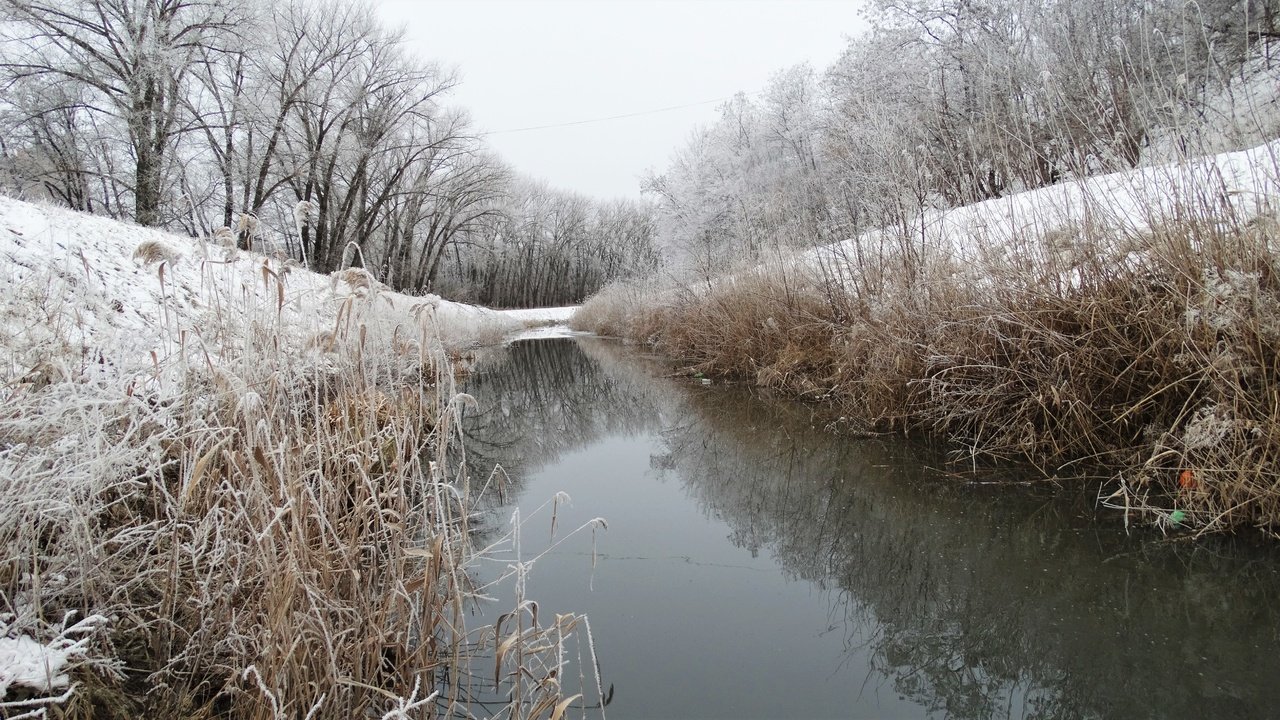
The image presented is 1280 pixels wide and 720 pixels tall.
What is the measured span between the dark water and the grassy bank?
35cm

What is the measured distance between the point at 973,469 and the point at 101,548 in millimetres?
3976

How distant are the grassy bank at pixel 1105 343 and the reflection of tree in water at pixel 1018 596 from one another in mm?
352

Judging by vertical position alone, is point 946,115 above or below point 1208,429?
above

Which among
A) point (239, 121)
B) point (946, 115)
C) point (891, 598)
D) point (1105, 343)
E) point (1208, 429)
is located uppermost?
point (239, 121)

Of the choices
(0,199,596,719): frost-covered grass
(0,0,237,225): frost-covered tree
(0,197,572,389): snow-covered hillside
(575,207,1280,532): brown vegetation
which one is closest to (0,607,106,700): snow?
(0,199,596,719): frost-covered grass

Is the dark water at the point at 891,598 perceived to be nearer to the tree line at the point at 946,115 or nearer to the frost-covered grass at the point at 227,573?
the frost-covered grass at the point at 227,573

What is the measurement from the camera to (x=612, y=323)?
19.7 meters

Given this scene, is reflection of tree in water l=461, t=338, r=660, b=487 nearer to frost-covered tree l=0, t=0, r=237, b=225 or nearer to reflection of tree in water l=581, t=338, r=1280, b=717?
reflection of tree in water l=581, t=338, r=1280, b=717

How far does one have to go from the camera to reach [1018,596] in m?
2.17

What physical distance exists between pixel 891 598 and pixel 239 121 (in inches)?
811

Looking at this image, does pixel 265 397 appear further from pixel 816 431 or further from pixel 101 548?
pixel 816 431

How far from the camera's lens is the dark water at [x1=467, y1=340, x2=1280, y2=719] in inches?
67.3

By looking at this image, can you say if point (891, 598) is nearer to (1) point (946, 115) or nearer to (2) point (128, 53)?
(1) point (946, 115)

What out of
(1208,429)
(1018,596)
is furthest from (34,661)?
(1208,429)
